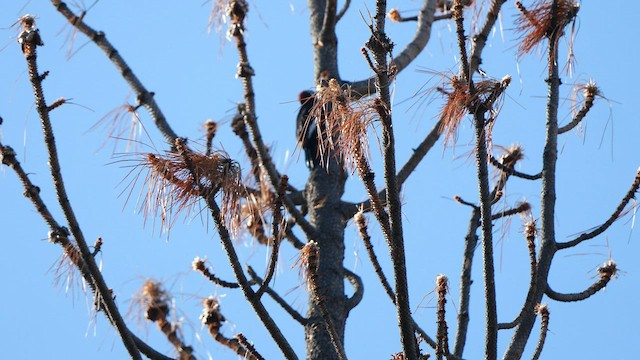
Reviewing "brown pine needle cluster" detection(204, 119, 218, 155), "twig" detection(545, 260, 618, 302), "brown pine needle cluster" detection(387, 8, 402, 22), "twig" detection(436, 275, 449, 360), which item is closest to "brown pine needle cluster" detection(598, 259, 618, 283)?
"twig" detection(545, 260, 618, 302)

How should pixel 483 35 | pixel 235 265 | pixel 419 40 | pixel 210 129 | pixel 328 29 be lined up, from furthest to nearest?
pixel 419 40 < pixel 328 29 < pixel 210 129 < pixel 483 35 < pixel 235 265

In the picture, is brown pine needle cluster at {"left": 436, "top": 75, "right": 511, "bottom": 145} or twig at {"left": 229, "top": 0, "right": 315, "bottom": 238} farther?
twig at {"left": 229, "top": 0, "right": 315, "bottom": 238}

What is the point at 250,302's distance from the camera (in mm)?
3201

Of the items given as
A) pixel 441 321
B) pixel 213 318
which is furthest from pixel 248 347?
pixel 441 321

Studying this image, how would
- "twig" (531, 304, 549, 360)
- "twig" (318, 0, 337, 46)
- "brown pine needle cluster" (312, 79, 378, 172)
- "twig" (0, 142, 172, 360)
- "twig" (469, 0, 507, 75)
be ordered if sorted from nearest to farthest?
"brown pine needle cluster" (312, 79, 378, 172) < "twig" (0, 142, 172, 360) < "twig" (531, 304, 549, 360) < "twig" (469, 0, 507, 75) < "twig" (318, 0, 337, 46)

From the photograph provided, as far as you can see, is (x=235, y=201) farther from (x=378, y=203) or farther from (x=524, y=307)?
(x=524, y=307)

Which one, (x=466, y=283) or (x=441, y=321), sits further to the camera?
(x=466, y=283)

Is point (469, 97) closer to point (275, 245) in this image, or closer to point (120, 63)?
point (275, 245)

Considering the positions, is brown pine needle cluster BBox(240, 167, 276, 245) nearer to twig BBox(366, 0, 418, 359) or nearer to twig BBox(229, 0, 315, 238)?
twig BBox(229, 0, 315, 238)

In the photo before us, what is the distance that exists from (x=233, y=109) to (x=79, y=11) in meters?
0.95

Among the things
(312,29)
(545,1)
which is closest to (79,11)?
(312,29)

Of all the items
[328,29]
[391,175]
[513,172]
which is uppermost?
[328,29]

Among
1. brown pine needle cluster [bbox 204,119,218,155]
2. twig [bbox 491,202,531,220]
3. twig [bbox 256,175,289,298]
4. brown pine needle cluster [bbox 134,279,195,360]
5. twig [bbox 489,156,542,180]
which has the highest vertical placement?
brown pine needle cluster [bbox 204,119,218,155]

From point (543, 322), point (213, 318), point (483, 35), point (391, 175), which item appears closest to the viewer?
point (391, 175)
